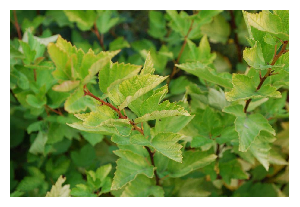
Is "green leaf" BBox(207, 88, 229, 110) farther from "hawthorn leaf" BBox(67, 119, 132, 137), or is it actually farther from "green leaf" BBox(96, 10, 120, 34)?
"green leaf" BBox(96, 10, 120, 34)

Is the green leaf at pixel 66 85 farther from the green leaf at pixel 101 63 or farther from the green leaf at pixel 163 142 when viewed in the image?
the green leaf at pixel 163 142

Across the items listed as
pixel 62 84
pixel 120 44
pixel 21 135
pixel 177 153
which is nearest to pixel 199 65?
pixel 177 153

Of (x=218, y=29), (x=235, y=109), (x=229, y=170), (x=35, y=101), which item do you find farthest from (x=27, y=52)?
(x=218, y=29)

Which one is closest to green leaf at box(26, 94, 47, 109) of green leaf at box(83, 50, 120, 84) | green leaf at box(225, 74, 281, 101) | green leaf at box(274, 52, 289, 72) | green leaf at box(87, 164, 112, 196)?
green leaf at box(87, 164, 112, 196)

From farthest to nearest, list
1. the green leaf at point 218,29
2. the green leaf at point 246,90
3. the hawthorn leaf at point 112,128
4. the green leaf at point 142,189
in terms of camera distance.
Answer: the green leaf at point 218,29 < the green leaf at point 142,189 < the green leaf at point 246,90 < the hawthorn leaf at point 112,128

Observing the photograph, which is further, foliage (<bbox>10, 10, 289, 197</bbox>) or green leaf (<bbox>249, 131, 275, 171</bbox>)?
green leaf (<bbox>249, 131, 275, 171</bbox>)

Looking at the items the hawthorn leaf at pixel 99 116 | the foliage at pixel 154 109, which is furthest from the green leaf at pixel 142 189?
the hawthorn leaf at pixel 99 116

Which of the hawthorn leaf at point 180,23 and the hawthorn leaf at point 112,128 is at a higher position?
the hawthorn leaf at point 180,23
